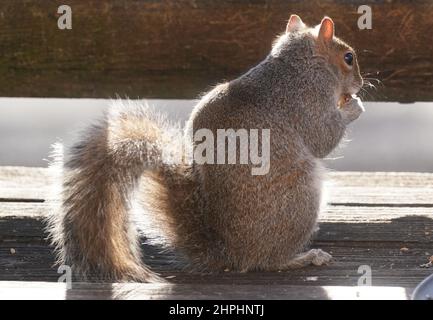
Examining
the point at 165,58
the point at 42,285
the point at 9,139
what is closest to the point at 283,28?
the point at 165,58

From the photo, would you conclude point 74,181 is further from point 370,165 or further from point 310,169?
point 370,165

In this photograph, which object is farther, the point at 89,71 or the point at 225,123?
the point at 89,71

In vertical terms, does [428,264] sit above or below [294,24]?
below

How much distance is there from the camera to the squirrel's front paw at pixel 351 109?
3.44m

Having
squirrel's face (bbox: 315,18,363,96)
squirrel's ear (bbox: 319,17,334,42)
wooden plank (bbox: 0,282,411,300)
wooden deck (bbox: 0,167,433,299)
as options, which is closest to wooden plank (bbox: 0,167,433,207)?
wooden deck (bbox: 0,167,433,299)

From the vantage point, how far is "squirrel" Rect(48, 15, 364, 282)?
284 centimetres

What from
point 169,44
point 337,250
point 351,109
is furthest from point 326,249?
point 169,44

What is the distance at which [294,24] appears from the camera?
3377 millimetres

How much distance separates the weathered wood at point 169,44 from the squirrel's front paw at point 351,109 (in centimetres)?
11

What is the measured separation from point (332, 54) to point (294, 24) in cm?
20

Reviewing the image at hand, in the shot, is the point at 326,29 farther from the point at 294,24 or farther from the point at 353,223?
the point at 353,223

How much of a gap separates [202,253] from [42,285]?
61 centimetres

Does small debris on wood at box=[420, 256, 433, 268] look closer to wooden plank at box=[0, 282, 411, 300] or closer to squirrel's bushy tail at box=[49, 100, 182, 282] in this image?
wooden plank at box=[0, 282, 411, 300]

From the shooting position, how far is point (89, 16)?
333 centimetres
